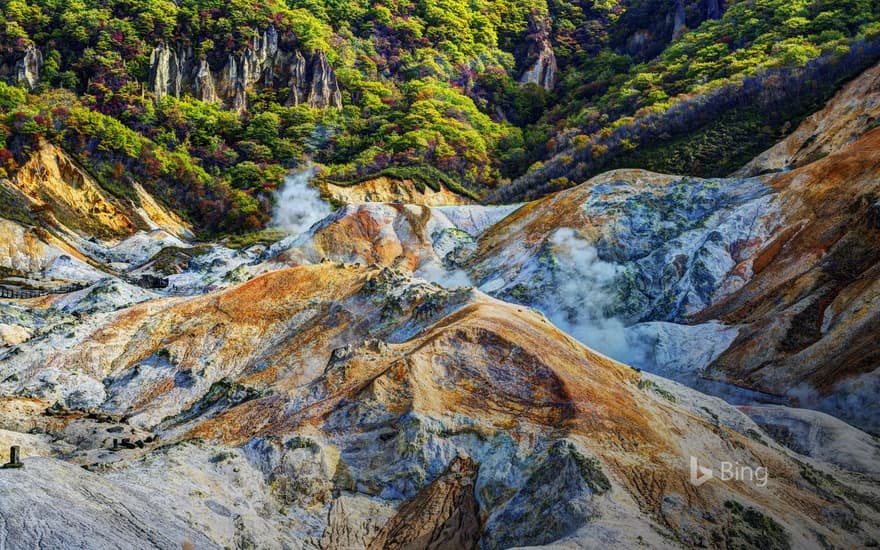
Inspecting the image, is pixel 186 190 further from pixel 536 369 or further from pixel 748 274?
pixel 536 369

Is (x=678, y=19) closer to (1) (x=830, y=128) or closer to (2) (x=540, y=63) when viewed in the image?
(2) (x=540, y=63)

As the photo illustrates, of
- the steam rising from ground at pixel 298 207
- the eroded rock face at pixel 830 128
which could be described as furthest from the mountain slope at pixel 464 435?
the steam rising from ground at pixel 298 207

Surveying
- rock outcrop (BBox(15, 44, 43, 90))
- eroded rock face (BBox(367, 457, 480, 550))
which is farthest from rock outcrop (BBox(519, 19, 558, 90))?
eroded rock face (BBox(367, 457, 480, 550))

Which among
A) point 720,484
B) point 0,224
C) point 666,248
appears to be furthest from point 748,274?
point 0,224

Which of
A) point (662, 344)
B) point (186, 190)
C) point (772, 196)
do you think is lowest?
point (186, 190)

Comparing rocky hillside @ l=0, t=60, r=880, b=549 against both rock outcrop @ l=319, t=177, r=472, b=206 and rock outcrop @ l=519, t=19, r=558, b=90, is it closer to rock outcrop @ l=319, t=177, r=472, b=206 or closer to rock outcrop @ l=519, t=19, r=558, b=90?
rock outcrop @ l=319, t=177, r=472, b=206

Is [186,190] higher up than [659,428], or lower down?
A: lower down

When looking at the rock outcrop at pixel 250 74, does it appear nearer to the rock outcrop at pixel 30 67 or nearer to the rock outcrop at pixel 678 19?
the rock outcrop at pixel 30 67
